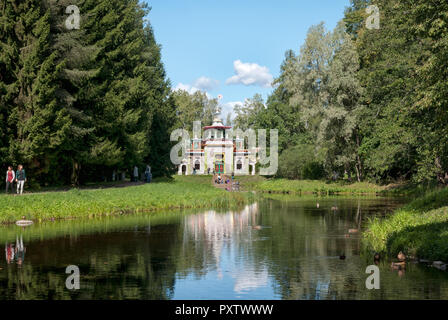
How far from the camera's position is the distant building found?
86812mm

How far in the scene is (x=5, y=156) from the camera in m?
33.3

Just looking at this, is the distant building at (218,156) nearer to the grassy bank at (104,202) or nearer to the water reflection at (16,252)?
the grassy bank at (104,202)

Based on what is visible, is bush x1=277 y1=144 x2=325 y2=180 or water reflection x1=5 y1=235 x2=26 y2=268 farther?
bush x1=277 y1=144 x2=325 y2=180

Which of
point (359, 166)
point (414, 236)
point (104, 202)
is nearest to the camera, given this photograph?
point (414, 236)

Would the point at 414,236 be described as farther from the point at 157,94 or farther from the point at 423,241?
the point at 157,94

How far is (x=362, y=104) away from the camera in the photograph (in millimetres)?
57094

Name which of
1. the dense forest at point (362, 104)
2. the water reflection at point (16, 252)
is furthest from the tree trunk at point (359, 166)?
the water reflection at point (16, 252)

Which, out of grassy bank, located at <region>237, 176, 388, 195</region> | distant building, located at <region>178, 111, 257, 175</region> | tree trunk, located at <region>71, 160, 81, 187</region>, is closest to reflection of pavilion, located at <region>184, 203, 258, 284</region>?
tree trunk, located at <region>71, 160, 81, 187</region>

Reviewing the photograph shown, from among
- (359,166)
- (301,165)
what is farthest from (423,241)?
(301,165)

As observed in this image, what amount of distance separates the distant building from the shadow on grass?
66.1 meters

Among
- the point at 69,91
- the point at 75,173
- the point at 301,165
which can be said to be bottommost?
the point at 75,173

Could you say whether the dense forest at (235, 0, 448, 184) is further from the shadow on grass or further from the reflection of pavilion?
the reflection of pavilion

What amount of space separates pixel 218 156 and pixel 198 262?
69.7 meters

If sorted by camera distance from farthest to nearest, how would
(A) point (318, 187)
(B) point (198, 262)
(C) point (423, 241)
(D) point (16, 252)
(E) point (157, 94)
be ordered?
(E) point (157, 94)
(A) point (318, 187)
(D) point (16, 252)
(B) point (198, 262)
(C) point (423, 241)
